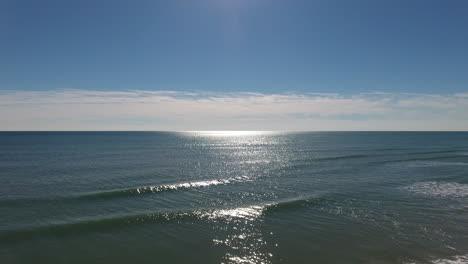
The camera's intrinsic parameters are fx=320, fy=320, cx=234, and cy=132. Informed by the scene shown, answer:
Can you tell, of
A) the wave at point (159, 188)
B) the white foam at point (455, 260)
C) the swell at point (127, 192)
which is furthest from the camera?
the wave at point (159, 188)

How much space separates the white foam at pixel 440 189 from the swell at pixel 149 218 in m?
13.2

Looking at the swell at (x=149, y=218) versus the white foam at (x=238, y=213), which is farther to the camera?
the white foam at (x=238, y=213)

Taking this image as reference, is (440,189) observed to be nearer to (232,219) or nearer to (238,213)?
(238,213)

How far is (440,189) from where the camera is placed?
121 feet

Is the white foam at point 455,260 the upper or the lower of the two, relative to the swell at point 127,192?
upper

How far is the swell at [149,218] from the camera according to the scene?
22.5m

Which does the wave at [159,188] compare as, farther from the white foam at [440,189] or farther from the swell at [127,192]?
the white foam at [440,189]

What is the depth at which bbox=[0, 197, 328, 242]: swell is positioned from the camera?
22516mm

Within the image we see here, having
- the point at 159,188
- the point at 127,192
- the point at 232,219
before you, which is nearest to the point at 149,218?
the point at 232,219

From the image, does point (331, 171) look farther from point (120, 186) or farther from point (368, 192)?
point (120, 186)

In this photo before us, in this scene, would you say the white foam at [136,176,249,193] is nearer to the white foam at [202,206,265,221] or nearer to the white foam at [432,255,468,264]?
the white foam at [202,206,265,221]

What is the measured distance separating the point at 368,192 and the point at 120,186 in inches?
1138

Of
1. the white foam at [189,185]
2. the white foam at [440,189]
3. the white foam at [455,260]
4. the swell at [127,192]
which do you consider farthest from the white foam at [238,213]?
the white foam at [440,189]

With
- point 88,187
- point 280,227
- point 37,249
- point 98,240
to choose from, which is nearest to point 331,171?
point 280,227
